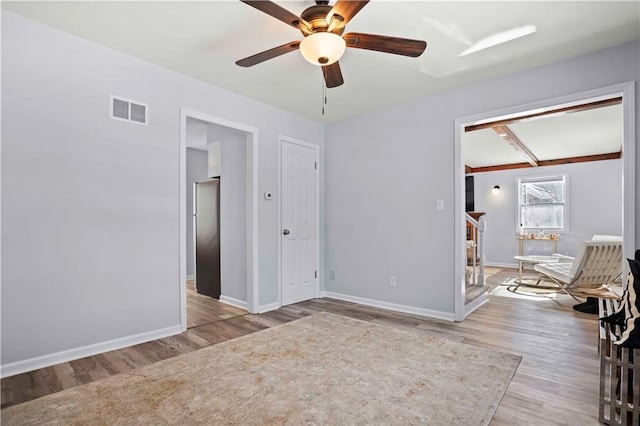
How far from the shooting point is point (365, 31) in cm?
255

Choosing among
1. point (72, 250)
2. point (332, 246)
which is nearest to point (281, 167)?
point (332, 246)

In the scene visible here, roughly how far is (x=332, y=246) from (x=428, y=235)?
147 centimetres

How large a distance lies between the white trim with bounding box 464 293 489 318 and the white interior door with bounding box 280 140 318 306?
2.00 meters

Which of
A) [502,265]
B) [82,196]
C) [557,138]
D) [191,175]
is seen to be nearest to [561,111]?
[557,138]

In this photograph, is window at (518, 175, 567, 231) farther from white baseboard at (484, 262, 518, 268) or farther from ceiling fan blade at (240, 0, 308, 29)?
ceiling fan blade at (240, 0, 308, 29)

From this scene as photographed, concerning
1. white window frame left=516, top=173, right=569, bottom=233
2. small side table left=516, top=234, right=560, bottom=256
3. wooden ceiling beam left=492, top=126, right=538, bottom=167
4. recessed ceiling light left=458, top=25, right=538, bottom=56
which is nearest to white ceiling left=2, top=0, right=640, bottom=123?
recessed ceiling light left=458, top=25, right=538, bottom=56

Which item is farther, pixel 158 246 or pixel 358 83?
pixel 358 83

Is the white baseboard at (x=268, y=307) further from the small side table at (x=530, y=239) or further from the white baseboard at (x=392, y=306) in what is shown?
the small side table at (x=530, y=239)

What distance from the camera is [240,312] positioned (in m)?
4.00

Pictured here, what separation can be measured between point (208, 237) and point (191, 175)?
2.40m

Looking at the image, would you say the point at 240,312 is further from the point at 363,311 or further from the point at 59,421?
the point at 59,421

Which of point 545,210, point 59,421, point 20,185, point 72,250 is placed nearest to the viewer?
point 59,421

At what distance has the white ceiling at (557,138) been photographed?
15.5 ft

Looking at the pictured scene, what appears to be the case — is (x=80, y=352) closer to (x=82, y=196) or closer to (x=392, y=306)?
(x=82, y=196)
